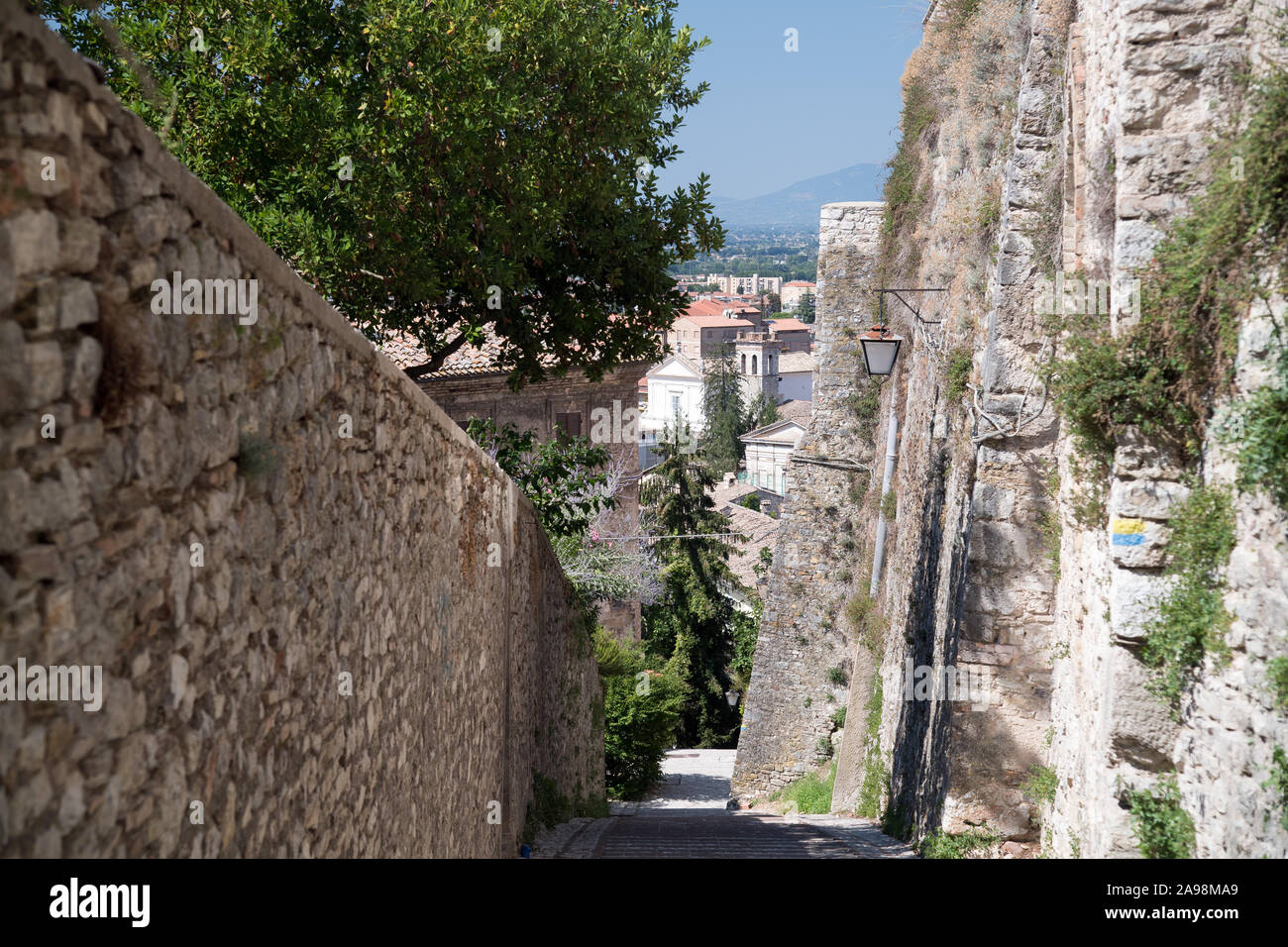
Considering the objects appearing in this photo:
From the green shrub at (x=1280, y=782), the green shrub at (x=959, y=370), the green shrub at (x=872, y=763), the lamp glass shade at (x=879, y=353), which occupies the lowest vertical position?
the green shrub at (x=872, y=763)

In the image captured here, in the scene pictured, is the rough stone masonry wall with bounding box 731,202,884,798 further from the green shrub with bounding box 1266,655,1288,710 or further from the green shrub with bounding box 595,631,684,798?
the green shrub with bounding box 1266,655,1288,710

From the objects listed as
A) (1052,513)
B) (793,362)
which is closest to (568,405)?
(1052,513)

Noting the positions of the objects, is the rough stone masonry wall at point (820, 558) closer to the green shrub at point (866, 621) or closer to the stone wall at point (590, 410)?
the green shrub at point (866, 621)

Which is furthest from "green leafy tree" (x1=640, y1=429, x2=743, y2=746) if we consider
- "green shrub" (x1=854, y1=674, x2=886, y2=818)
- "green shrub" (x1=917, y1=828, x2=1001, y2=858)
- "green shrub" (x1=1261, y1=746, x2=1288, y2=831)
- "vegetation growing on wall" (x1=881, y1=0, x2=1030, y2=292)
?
"green shrub" (x1=1261, y1=746, x2=1288, y2=831)

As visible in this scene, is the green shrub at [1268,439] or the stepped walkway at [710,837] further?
the stepped walkway at [710,837]

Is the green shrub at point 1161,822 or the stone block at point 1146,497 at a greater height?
the stone block at point 1146,497

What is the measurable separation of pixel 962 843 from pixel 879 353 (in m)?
4.72

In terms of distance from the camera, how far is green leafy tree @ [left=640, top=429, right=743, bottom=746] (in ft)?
97.7

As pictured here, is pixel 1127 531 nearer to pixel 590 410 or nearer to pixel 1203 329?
pixel 1203 329

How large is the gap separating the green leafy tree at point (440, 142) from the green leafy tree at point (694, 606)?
64.3ft

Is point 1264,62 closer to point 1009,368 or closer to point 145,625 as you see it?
point 1009,368

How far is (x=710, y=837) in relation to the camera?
10.4 meters

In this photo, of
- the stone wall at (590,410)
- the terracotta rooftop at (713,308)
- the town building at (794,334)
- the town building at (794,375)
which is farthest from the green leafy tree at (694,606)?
the town building at (794,334)

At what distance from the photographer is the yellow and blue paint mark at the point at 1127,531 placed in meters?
5.16
